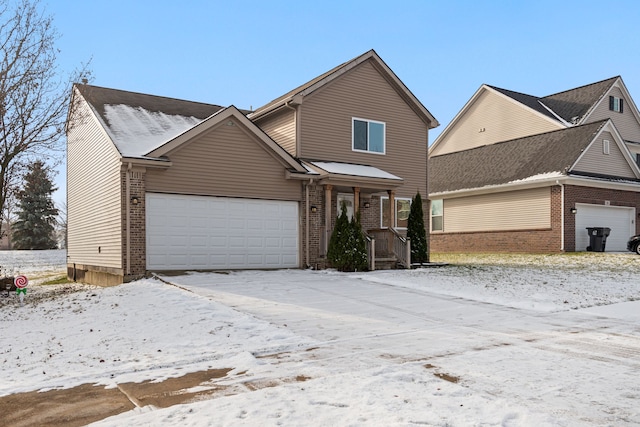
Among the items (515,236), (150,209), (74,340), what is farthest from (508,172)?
(74,340)

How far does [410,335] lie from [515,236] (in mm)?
18736

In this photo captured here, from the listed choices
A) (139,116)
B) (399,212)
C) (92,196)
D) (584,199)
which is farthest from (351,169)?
(584,199)

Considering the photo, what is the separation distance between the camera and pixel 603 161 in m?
24.5

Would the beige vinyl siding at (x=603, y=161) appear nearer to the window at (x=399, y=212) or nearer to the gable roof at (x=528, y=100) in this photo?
the gable roof at (x=528, y=100)

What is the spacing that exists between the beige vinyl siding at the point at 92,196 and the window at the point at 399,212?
9.28 m

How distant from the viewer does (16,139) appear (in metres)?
14.5

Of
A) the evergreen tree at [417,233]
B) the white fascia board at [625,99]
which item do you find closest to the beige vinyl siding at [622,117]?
the white fascia board at [625,99]

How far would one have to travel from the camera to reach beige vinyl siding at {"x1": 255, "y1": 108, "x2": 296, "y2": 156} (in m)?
18.2

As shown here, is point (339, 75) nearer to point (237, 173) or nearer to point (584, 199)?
point (237, 173)

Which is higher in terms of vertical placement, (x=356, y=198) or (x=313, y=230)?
(x=356, y=198)

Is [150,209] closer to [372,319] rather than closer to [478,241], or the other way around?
[372,319]

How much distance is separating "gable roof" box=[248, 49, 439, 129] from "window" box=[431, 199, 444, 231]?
8370 millimetres

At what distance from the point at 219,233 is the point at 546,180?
48.8 feet

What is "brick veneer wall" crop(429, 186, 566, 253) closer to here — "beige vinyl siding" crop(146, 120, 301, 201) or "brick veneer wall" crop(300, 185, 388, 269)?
"brick veneer wall" crop(300, 185, 388, 269)
